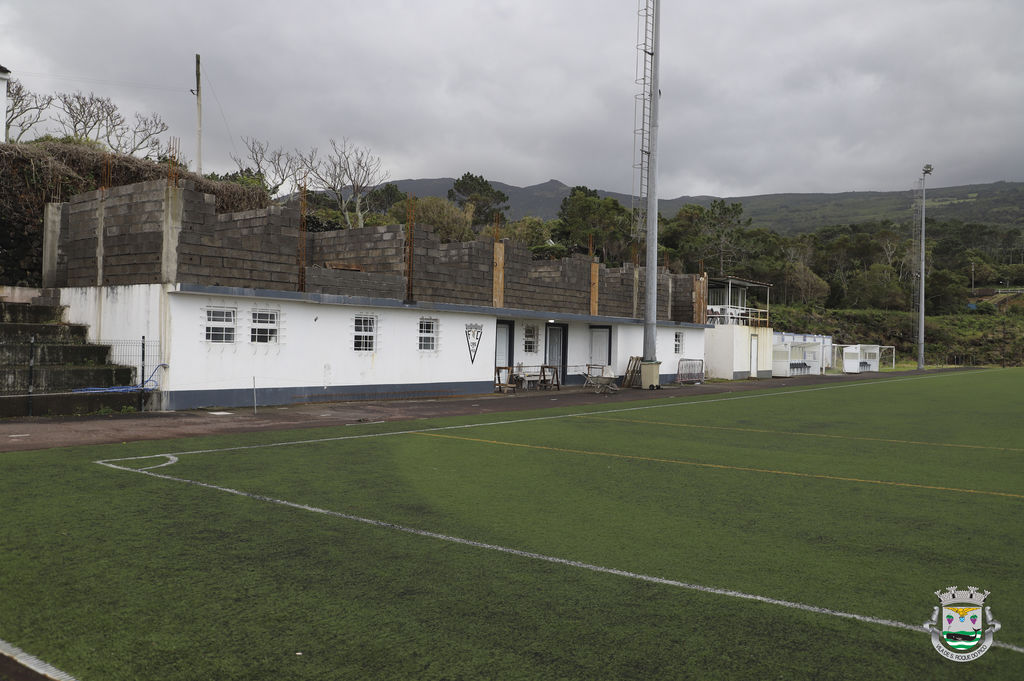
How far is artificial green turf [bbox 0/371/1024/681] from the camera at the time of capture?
157 inches

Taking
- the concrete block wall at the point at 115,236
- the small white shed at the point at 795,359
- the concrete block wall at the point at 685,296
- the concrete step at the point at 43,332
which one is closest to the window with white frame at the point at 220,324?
the concrete block wall at the point at 115,236

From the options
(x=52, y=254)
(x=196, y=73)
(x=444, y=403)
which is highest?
(x=196, y=73)

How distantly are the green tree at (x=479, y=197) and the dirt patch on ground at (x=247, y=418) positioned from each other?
2291 inches

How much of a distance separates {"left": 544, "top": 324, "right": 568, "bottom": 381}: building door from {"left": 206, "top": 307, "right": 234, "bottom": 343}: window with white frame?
1408 centimetres

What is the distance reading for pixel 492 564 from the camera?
557 cm

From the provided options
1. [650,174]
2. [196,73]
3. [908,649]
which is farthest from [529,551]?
[196,73]

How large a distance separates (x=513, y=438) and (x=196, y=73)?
121 ft

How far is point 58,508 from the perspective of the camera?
7160 mm

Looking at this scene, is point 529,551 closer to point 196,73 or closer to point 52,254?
point 52,254

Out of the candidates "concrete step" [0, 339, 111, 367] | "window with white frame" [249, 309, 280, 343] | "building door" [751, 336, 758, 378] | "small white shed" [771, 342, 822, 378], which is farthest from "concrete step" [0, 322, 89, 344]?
"small white shed" [771, 342, 822, 378]

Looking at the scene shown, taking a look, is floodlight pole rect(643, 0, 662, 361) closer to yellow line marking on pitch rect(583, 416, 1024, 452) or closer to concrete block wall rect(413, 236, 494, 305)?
concrete block wall rect(413, 236, 494, 305)

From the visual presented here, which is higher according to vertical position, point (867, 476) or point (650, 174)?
point (650, 174)

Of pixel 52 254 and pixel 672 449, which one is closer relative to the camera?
pixel 672 449

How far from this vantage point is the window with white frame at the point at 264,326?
18.7m
